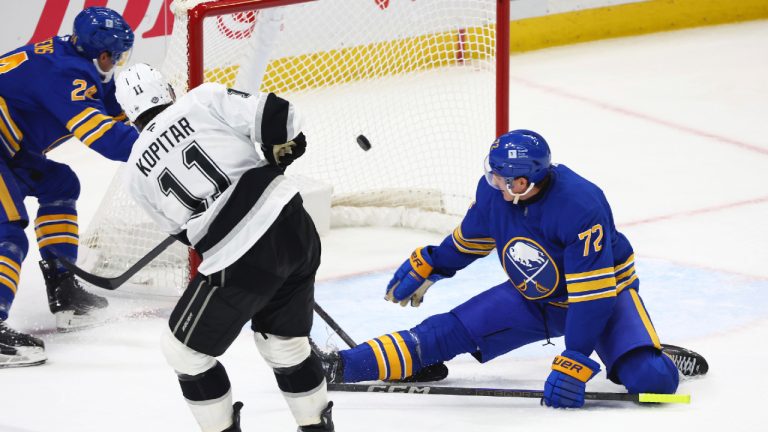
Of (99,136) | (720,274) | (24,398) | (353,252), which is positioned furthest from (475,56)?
(24,398)

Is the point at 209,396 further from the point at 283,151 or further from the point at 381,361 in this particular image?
the point at 381,361

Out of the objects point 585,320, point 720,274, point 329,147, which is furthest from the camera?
point 329,147

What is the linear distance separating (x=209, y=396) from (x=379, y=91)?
9.60 feet

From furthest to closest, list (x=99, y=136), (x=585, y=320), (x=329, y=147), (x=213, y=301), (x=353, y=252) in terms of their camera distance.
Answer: (x=329, y=147)
(x=353, y=252)
(x=99, y=136)
(x=585, y=320)
(x=213, y=301)

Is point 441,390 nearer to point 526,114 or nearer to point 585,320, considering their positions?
point 585,320

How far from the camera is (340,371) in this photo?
11.1ft

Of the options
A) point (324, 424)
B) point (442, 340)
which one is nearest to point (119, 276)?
point (442, 340)

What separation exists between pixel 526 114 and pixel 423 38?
114 cm

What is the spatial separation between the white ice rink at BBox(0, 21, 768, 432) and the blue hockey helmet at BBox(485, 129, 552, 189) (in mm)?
579

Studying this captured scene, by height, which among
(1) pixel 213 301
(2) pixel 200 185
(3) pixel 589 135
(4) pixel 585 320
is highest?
(2) pixel 200 185

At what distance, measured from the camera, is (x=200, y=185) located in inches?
108

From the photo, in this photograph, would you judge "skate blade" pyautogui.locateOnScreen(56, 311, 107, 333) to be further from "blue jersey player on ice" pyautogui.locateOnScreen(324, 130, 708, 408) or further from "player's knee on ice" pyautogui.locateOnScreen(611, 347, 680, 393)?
"player's knee on ice" pyautogui.locateOnScreen(611, 347, 680, 393)

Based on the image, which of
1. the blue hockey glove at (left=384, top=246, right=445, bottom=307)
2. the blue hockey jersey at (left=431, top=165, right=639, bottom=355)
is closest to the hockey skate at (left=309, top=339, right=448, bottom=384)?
the blue hockey glove at (left=384, top=246, right=445, bottom=307)

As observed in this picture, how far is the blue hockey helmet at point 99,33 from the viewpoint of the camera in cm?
373
